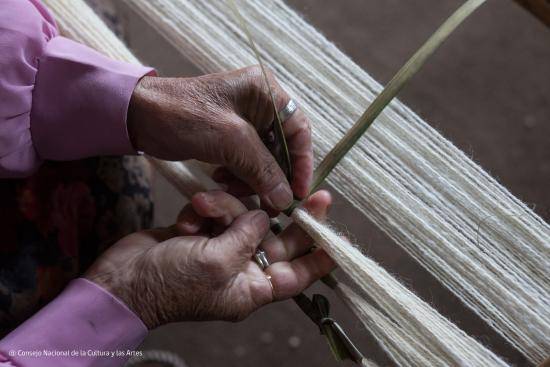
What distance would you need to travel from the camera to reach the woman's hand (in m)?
0.69

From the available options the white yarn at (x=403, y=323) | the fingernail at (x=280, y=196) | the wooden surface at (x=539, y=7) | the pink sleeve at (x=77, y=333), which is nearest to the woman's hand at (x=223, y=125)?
the fingernail at (x=280, y=196)

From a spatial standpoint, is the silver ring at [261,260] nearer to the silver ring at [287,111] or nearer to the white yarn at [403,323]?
the white yarn at [403,323]

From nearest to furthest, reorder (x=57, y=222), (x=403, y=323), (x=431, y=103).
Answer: (x=403, y=323) < (x=57, y=222) < (x=431, y=103)

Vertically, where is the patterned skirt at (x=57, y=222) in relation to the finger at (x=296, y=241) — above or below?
below

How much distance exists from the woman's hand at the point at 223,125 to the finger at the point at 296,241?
1.5 inches

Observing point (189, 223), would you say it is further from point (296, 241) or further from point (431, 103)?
point (431, 103)

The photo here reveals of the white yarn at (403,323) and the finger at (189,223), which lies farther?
the finger at (189,223)

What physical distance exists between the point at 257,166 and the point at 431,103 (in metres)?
0.82

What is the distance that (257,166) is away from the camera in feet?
2.30

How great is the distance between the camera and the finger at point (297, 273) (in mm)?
733

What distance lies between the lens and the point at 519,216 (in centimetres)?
70

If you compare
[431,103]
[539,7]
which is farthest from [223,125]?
[431,103]

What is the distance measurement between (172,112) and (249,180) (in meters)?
0.15

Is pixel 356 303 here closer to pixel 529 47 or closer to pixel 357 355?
pixel 357 355
